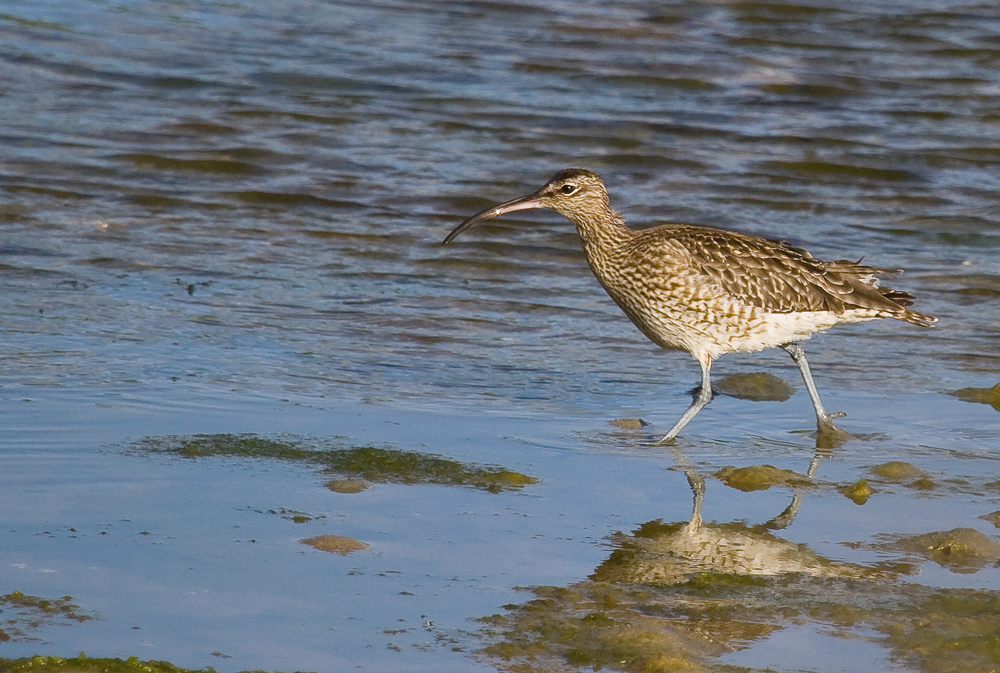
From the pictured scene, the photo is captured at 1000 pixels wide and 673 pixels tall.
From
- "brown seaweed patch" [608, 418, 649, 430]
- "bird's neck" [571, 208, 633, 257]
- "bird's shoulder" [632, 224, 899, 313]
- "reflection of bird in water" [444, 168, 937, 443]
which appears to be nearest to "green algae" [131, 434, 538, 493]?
"brown seaweed patch" [608, 418, 649, 430]

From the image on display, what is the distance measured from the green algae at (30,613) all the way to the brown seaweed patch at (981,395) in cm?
493

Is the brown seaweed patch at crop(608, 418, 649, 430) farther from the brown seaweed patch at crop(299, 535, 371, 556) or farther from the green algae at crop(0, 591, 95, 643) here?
the green algae at crop(0, 591, 95, 643)

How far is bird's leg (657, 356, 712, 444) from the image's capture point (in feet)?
23.7

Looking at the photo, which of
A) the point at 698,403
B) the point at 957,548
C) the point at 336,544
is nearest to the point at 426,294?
the point at 698,403

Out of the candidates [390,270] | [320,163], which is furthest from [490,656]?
[320,163]

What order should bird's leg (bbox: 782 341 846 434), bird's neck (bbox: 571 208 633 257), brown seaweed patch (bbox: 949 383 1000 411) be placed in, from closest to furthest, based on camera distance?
1. bird's leg (bbox: 782 341 846 434)
2. brown seaweed patch (bbox: 949 383 1000 411)
3. bird's neck (bbox: 571 208 633 257)

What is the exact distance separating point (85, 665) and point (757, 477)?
3166 millimetres

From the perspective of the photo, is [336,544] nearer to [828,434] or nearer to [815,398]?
[828,434]

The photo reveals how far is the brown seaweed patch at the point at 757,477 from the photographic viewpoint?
6.55 metres

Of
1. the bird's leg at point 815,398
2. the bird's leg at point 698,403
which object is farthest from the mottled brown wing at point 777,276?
the bird's leg at point 698,403

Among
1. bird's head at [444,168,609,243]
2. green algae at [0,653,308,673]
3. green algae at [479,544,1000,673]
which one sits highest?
bird's head at [444,168,609,243]

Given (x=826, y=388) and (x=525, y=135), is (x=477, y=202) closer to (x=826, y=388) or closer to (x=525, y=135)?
(x=525, y=135)

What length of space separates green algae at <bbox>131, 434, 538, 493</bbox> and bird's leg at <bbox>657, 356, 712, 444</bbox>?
1.03 m

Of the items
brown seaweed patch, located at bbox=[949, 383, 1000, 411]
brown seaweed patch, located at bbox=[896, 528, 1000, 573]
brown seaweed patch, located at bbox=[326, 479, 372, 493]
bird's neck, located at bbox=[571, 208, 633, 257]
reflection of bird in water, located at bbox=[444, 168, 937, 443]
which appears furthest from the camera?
bird's neck, located at bbox=[571, 208, 633, 257]
